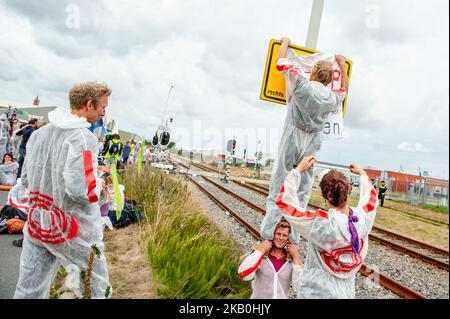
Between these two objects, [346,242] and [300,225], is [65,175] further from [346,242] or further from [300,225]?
[346,242]

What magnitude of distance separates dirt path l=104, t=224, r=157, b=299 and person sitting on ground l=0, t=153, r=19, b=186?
4954 mm

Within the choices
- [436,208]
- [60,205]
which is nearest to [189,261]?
[60,205]

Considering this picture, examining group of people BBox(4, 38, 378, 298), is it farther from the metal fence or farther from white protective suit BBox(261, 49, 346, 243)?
the metal fence

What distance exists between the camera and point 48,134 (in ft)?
6.76

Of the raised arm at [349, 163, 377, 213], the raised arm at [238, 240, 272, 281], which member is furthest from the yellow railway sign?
the raised arm at [238, 240, 272, 281]

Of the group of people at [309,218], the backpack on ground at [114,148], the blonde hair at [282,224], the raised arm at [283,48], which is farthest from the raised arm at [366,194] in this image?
the backpack on ground at [114,148]

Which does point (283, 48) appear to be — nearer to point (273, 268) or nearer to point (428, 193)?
point (273, 268)

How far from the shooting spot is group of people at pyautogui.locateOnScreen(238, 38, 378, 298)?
6.31 ft

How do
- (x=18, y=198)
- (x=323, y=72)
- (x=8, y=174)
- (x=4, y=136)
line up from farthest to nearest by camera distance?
(x=4, y=136)
(x=8, y=174)
(x=18, y=198)
(x=323, y=72)

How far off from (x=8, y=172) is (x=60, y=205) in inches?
317

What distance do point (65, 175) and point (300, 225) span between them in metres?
1.37

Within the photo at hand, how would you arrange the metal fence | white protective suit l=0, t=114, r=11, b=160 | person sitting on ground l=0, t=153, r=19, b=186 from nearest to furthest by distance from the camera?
1. person sitting on ground l=0, t=153, r=19, b=186
2. white protective suit l=0, t=114, r=11, b=160
3. the metal fence

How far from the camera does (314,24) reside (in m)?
2.86
